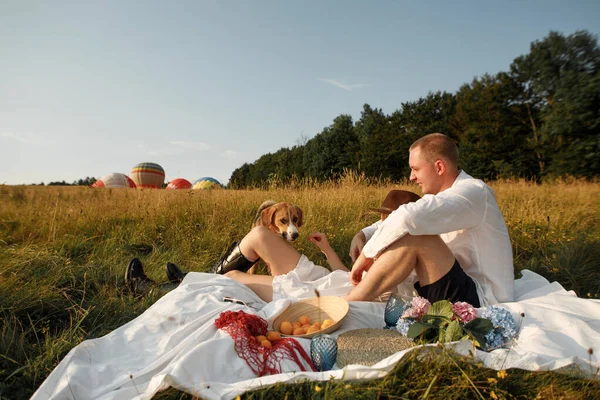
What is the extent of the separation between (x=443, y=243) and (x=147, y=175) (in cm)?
4362

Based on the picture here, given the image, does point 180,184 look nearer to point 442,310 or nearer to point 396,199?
point 396,199

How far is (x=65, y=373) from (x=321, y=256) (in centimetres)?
394

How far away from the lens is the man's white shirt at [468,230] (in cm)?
269

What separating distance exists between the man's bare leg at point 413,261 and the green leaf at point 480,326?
493mm

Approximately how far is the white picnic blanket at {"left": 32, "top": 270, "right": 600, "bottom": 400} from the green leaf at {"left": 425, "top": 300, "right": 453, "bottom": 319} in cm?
23

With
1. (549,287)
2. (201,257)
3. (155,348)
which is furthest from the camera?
(201,257)

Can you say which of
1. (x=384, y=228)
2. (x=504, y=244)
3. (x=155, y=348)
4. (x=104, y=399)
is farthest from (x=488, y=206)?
(x=104, y=399)

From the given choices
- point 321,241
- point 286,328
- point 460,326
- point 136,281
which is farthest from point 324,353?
point 136,281

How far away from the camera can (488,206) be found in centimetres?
294

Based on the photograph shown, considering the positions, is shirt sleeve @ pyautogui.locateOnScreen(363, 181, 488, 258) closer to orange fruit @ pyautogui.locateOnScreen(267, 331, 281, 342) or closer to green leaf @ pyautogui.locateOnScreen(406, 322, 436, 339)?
green leaf @ pyautogui.locateOnScreen(406, 322, 436, 339)

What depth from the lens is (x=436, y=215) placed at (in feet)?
8.83

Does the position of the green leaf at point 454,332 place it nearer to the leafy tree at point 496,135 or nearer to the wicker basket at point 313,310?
the wicker basket at point 313,310

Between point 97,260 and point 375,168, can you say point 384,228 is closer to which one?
point 97,260

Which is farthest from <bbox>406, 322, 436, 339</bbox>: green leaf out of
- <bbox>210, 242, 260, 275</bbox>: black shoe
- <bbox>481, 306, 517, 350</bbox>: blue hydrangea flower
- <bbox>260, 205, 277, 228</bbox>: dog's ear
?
<bbox>260, 205, 277, 228</bbox>: dog's ear
